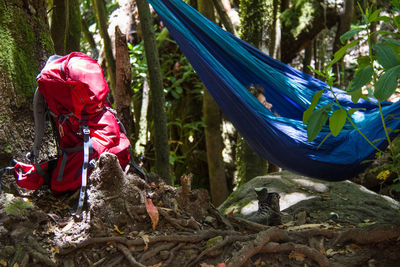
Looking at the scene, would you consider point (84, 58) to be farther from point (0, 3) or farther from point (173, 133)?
point (173, 133)

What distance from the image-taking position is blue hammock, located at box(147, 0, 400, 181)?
2008 mm

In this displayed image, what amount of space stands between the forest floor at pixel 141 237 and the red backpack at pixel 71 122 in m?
0.09

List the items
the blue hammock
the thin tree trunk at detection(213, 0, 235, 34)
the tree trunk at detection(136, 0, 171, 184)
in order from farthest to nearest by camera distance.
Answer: the thin tree trunk at detection(213, 0, 235, 34) < the tree trunk at detection(136, 0, 171, 184) < the blue hammock

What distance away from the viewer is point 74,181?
1677 millimetres

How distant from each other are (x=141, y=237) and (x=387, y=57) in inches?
42.8

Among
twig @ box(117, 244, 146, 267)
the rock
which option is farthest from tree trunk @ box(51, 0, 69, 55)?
the rock

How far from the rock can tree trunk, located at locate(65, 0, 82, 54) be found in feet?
4.62

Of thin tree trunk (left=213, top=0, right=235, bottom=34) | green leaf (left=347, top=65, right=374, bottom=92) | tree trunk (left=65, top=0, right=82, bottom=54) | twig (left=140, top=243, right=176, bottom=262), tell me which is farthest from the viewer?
thin tree trunk (left=213, top=0, right=235, bottom=34)

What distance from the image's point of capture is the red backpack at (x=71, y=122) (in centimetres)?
161

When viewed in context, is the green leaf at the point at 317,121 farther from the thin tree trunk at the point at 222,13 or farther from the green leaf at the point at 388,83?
the thin tree trunk at the point at 222,13

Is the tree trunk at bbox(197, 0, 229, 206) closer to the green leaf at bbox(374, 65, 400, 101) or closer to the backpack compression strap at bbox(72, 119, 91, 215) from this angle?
the backpack compression strap at bbox(72, 119, 91, 215)

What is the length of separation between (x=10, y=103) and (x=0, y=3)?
44 cm

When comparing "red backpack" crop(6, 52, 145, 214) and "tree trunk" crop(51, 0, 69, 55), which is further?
"tree trunk" crop(51, 0, 69, 55)

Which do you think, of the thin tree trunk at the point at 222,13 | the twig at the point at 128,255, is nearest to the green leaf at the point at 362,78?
the twig at the point at 128,255
